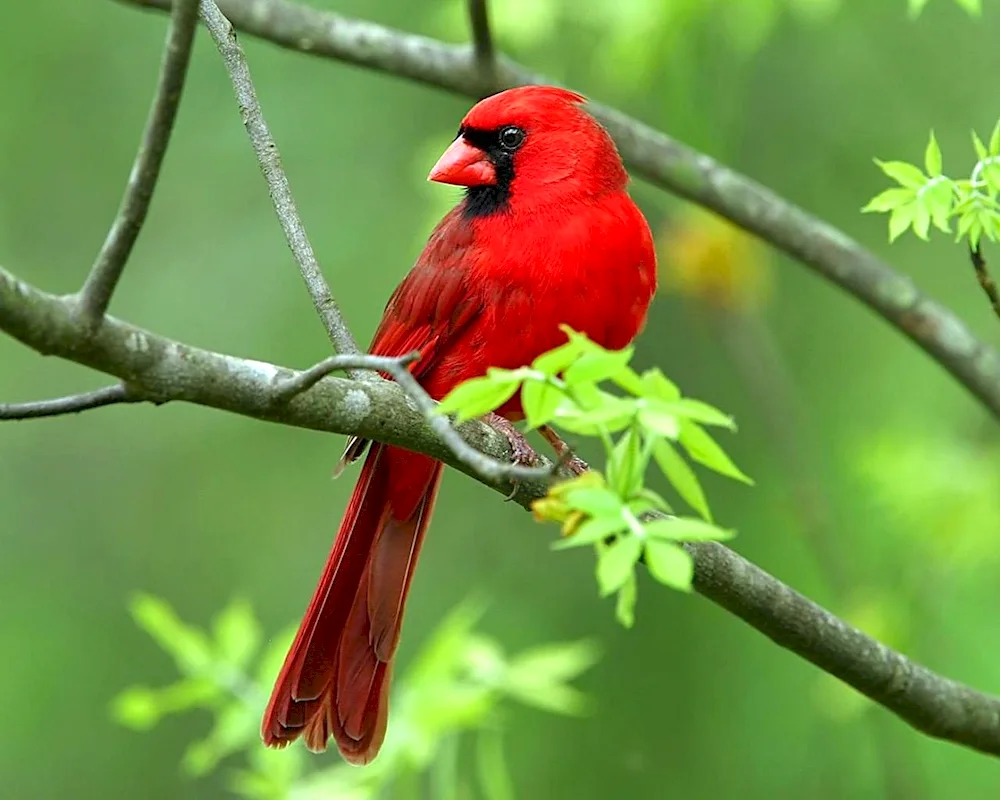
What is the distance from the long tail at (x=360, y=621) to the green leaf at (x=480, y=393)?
4.38ft

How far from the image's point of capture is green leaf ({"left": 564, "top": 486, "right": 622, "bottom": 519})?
4.65 ft

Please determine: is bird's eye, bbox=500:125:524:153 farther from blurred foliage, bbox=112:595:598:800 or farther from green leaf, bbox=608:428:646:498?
green leaf, bbox=608:428:646:498

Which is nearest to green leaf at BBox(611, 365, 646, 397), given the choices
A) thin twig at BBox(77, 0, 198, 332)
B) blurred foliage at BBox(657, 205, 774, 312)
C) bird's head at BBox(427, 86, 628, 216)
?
thin twig at BBox(77, 0, 198, 332)

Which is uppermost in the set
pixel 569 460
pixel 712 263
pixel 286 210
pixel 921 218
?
pixel 712 263

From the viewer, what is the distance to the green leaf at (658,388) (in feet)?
4.70

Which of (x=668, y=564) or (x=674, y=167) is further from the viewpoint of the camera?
(x=674, y=167)

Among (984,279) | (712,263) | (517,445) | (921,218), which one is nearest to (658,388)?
(921,218)

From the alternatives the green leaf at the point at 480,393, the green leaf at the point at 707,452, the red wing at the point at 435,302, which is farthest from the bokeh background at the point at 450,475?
the green leaf at the point at 480,393

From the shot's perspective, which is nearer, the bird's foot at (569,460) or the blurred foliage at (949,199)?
the blurred foliage at (949,199)

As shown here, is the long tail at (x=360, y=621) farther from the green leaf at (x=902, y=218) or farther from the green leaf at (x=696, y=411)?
the green leaf at (x=696, y=411)

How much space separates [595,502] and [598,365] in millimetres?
132

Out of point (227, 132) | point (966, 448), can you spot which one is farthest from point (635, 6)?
point (227, 132)

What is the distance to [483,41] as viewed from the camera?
9.66 ft

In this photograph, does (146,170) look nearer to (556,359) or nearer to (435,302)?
(556,359)
